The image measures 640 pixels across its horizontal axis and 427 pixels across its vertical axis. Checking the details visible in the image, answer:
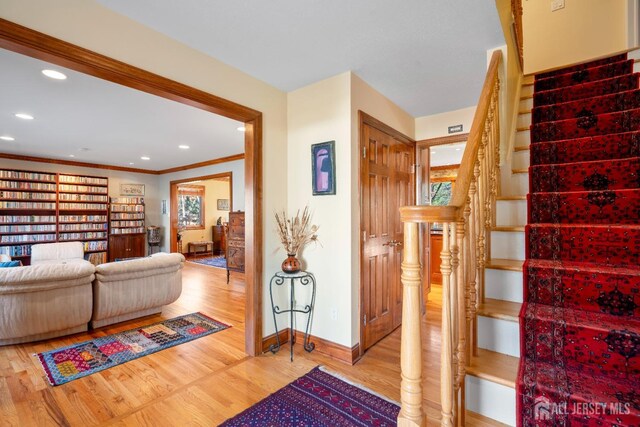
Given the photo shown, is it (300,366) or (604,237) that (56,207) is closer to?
(300,366)

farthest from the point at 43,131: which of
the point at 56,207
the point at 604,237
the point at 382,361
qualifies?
the point at 604,237

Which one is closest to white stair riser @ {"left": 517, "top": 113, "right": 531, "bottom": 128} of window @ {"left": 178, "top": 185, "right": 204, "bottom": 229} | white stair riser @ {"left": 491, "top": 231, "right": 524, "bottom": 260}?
white stair riser @ {"left": 491, "top": 231, "right": 524, "bottom": 260}

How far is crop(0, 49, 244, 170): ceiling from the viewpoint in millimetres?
2730

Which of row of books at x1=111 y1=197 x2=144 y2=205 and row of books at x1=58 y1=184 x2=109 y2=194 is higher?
row of books at x1=58 y1=184 x2=109 y2=194

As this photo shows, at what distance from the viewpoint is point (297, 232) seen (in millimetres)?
2734

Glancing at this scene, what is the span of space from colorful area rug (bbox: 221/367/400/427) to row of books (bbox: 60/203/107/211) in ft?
23.0

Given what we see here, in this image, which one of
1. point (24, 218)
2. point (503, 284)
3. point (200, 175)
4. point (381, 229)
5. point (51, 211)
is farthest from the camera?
point (200, 175)

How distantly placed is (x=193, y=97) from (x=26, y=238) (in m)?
6.47

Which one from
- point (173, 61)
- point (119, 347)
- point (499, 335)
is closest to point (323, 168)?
point (173, 61)

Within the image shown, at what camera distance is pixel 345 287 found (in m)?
2.54

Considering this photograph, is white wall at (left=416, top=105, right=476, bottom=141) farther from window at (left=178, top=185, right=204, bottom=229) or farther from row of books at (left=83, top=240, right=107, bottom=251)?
window at (left=178, top=185, right=204, bottom=229)

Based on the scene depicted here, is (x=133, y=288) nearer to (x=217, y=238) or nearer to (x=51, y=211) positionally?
(x=51, y=211)

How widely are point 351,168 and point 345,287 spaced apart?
1.02 meters

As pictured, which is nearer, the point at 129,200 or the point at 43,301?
the point at 43,301
